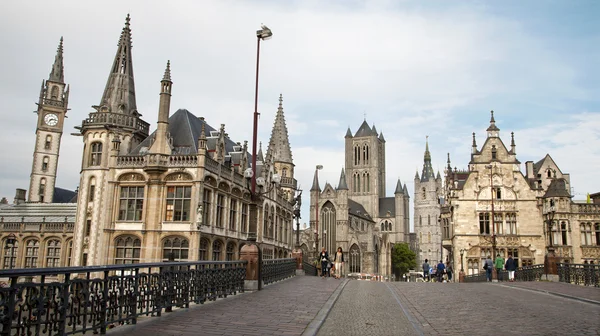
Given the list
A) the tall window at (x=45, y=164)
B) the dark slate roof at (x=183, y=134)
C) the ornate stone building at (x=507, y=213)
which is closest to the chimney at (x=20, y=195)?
the tall window at (x=45, y=164)

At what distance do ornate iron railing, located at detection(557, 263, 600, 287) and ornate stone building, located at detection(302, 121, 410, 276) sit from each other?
6336 cm

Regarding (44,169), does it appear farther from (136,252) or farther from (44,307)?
(44,307)

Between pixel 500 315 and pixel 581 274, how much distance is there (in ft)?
47.2

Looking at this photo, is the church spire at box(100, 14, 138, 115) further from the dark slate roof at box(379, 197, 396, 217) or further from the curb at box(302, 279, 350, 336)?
the dark slate roof at box(379, 197, 396, 217)

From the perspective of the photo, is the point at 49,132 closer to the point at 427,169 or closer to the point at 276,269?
the point at 276,269

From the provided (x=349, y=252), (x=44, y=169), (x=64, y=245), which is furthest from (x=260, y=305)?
(x=349, y=252)

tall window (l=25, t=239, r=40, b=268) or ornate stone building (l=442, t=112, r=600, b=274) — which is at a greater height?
ornate stone building (l=442, t=112, r=600, b=274)

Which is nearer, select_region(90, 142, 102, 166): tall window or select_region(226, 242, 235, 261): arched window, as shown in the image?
select_region(90, 142, 102, 166): tall window

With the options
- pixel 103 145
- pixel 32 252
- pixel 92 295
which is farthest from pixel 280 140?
pixel 92 295

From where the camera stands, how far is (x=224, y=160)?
127ft

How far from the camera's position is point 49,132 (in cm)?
7106

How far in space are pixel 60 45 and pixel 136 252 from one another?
51436 mm

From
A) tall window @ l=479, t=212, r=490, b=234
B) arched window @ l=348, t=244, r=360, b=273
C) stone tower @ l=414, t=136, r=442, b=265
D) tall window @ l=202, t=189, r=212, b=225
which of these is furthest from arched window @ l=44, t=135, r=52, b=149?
stone tower @ l=414, t=136, r=442, b=265

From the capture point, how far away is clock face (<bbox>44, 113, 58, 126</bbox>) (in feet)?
234
